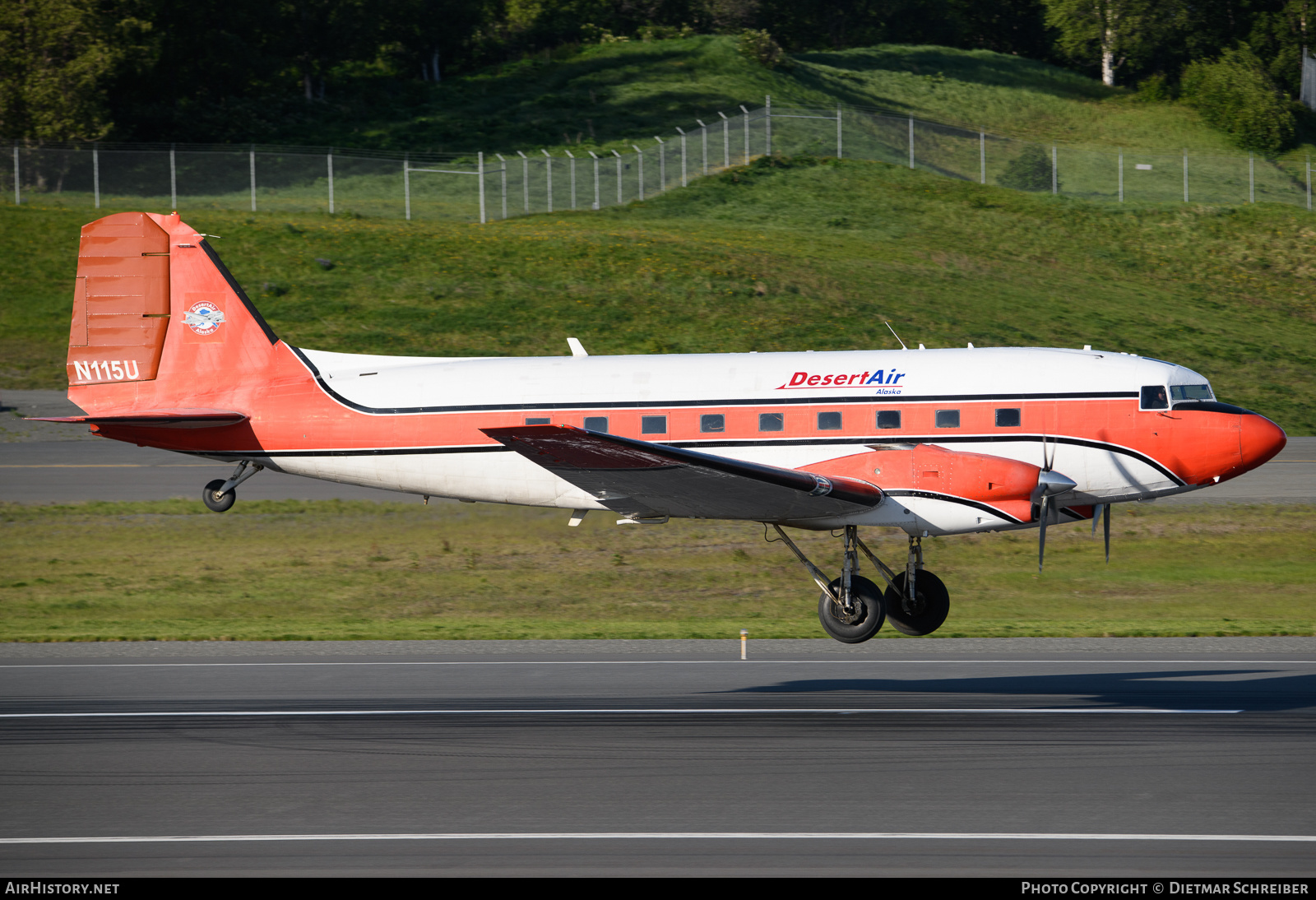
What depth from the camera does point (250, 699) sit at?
20547 mm

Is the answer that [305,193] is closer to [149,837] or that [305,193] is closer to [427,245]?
[427,245]

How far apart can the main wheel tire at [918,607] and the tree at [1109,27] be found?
8887 centimetres

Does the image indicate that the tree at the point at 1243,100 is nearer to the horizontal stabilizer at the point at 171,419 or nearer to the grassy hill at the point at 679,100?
the grassy hill at the point at 679,100

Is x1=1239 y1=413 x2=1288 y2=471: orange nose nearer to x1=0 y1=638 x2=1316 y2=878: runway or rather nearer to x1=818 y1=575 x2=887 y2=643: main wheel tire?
x1=0 y1=638 x2=1316 y2=878: runway

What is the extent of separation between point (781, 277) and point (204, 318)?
123ft

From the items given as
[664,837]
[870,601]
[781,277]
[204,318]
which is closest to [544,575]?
[204,318]

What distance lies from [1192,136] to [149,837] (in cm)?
9112

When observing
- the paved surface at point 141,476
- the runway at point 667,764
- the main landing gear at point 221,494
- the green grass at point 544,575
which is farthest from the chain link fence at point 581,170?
the runway at point 667,764

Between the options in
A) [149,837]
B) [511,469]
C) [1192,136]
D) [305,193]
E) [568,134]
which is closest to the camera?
[149,837]

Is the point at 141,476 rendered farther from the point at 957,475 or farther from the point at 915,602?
the point at 957,475

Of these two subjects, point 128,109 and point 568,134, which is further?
point 568,134

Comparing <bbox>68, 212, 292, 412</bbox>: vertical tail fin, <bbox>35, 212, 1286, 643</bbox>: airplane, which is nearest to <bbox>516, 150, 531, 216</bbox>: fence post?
<bbox>68, 212, 292, 412</bbox>: vertical tail fin
